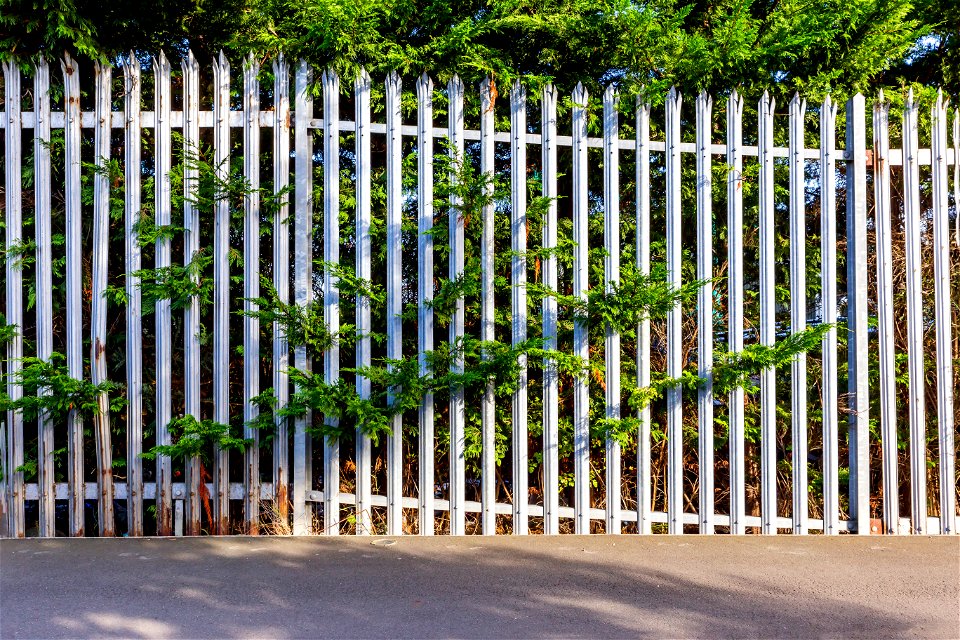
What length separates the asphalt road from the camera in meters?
2.51

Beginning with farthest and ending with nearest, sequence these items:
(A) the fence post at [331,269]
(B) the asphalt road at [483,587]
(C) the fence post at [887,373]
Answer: (C) the fence post at [887,373] < (A) the fence post at [331,269] < (B) the asphalt road at [483,587]

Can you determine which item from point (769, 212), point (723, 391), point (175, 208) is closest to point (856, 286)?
point (769, 212)

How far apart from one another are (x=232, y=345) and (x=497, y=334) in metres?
1.53

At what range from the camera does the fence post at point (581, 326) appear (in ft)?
11.9

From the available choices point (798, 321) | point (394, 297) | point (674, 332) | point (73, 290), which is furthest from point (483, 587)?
point (73, 290)

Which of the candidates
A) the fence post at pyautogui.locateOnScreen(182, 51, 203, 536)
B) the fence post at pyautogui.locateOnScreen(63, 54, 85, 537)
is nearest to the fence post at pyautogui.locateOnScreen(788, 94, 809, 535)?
the fence post at pyautogui.locateOnScreen(182, 51, 203, 536)

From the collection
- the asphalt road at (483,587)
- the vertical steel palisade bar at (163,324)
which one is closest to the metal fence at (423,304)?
the vertical steel palisade bar at (163,324)

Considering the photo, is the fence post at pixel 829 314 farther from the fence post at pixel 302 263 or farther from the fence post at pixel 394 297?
the fence post at pixel 302 263

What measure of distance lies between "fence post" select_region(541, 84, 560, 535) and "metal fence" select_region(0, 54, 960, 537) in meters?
0.01

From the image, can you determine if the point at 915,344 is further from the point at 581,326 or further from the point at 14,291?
the point at 14,291

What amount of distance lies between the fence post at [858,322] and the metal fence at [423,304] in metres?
0.01

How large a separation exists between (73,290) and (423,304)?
1.95 m

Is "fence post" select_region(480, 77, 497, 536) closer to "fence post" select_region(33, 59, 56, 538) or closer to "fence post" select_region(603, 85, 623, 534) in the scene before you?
"fence post" select_region(603, 85, 623, 534)

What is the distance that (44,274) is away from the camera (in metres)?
3.66
